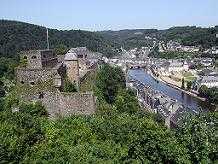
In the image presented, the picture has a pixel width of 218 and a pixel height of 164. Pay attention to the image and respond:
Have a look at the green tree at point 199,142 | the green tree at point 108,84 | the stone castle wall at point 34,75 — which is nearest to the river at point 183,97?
the green tree at point 108,84

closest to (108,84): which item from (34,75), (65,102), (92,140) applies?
(34,75)

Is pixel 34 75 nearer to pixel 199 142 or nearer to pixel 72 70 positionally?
pixel 72 70

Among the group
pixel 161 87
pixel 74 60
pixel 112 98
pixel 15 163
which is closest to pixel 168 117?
pixel 112 98

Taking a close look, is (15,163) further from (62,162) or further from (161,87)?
(161,87)

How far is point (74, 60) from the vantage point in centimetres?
4238

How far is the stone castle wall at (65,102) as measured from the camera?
32.8 meters

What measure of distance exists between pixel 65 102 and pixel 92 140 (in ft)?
20.1

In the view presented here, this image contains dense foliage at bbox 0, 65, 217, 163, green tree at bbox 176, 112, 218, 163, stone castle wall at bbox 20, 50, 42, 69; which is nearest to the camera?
dense foliage at bbox 0, 65, 217, 163

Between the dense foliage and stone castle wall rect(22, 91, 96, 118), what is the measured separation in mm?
532

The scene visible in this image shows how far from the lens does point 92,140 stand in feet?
90.4

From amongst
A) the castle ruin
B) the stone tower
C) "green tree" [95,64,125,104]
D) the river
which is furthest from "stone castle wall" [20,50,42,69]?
the river

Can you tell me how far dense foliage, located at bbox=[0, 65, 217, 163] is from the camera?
24281mm

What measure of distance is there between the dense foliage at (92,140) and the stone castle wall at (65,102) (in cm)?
53

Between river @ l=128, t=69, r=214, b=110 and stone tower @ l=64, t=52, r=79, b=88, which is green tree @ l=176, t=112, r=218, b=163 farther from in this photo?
river @ l=128, t=69, r=214, b=110
